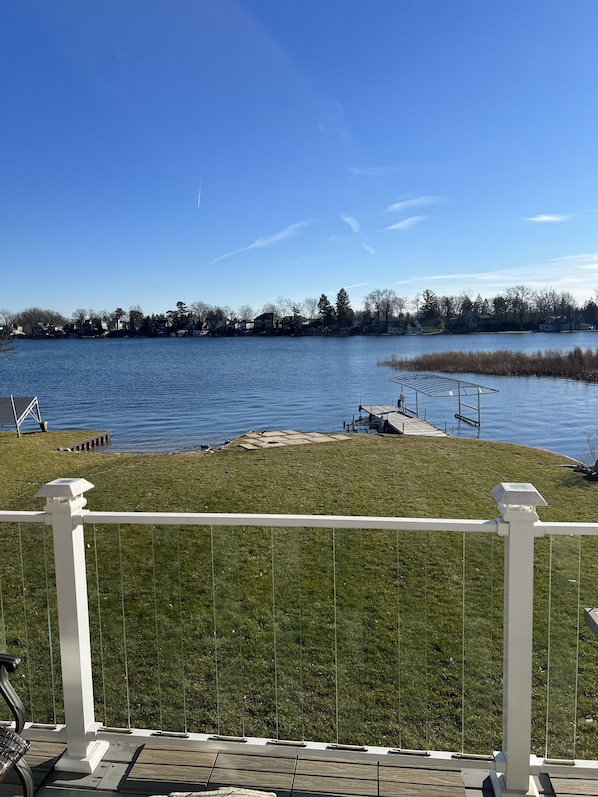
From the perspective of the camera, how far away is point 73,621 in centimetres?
222

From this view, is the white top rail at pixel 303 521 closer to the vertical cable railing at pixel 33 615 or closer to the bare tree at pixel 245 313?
the vertical cable railing at pixel 33 615

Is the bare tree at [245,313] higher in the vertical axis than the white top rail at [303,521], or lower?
higher

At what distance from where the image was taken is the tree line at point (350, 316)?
95.9m

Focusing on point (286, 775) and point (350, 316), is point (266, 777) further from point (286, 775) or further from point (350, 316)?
point (350, 316)

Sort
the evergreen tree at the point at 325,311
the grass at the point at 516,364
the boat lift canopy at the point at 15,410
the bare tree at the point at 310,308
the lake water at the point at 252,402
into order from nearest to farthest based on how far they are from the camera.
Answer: the boat lift canopy at the point at 15,410 → the lake water at the point at 252,402 → the grass at the point at 516,364 → the evergreen tree at the point at 325,311 → the bare tree at the point at 310,308

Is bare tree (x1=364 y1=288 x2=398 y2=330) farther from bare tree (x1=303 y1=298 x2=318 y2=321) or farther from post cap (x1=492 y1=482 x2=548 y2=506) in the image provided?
post cap (x1=492 y1=482 x2=548 y2=506)

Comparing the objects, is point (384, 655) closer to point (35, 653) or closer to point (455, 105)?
point (35, 653)

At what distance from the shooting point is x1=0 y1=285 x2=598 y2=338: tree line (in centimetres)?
9594

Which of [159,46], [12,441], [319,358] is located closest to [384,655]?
[159,46]

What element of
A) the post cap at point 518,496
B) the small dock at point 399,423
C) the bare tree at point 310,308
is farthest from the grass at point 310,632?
the bare tree at point 310,308

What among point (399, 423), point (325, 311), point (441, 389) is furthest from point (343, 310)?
point (399, 423)

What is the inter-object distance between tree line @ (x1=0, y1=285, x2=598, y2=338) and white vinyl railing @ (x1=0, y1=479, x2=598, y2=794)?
9331 cm

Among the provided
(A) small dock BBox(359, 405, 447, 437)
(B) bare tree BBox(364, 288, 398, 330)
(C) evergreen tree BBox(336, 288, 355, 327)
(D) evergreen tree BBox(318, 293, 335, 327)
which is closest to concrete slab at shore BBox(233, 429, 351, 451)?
(A) small dock BBox(359, 405, 447, 437)

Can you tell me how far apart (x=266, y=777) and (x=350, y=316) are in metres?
104
